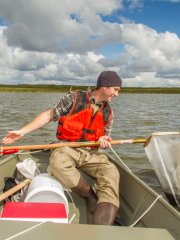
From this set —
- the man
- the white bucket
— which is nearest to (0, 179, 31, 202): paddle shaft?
the white bucket

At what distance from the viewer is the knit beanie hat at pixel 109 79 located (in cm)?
441

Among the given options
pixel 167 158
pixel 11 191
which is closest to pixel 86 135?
pixel 11 191

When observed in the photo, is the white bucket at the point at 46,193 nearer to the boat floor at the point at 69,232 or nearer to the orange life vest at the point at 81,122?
the orange life vest at the point at 81,122

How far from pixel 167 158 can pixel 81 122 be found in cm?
163

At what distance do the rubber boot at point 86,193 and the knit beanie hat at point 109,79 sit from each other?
1275 millimetres

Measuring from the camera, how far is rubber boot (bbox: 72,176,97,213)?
13.3ft

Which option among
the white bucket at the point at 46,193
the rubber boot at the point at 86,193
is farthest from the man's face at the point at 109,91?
the white bucket at the point at 46,193

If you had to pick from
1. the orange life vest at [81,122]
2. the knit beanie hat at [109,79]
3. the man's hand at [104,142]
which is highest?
the knit beanie hat at [109,79]

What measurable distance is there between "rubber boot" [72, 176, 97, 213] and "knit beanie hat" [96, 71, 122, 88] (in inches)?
50.2

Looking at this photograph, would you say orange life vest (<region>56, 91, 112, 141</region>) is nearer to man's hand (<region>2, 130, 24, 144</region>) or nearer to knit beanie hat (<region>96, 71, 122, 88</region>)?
knit beanie hat (<region>96, 71, 122, 88</region>)

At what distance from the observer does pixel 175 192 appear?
5.62 meters

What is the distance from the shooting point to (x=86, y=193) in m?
4.12

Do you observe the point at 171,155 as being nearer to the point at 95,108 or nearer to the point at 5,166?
the point at 95,108

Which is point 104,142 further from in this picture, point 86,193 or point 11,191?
point 11,191
